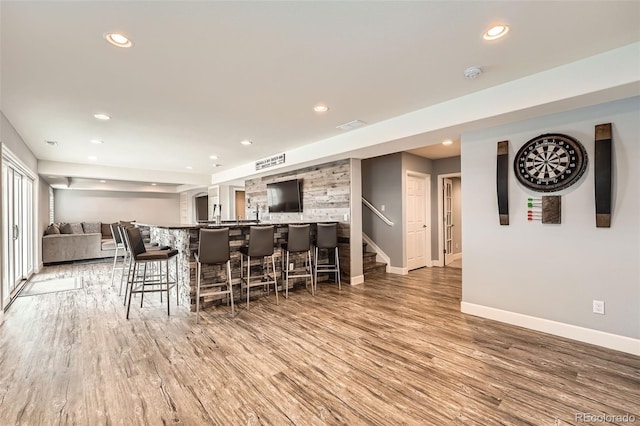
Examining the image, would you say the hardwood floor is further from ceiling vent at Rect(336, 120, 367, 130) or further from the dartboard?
ceiling vent at Rect(336, 120, 367, 130)

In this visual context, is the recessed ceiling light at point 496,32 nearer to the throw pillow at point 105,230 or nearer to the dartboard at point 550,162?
the dartboard at point 550,162

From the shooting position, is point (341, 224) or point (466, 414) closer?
point (466, 414)

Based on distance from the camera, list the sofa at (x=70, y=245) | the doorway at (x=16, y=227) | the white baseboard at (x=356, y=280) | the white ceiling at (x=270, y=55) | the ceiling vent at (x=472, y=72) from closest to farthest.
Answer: the white ceiling at (x=270, y=55)
the ceiling vent at (x=472, y=72)
the doorway at (x=16, y=227)
the white baseboard at (x=356, y=280)
the sofa at (x=70, y=245)

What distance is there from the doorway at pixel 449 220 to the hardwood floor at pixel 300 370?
127 inches

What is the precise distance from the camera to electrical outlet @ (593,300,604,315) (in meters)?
2.65

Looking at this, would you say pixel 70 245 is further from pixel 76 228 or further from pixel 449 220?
pixel 449 220

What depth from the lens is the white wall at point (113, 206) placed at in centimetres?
945

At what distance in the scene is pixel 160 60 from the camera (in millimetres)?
2316

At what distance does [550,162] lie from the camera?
9.45ft

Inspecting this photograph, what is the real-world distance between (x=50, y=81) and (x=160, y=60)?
49.5 inches

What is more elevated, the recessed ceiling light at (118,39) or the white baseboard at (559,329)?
the recessed ceiling light at (118,39)

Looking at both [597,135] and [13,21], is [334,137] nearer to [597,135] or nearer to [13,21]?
[597,135]

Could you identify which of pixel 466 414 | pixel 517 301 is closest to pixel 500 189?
pixel 517 301

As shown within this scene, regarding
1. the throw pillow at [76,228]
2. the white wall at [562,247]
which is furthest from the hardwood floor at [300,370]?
the throw pillow at [76,228]
